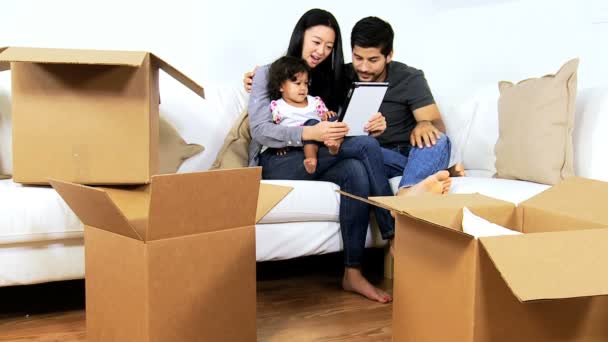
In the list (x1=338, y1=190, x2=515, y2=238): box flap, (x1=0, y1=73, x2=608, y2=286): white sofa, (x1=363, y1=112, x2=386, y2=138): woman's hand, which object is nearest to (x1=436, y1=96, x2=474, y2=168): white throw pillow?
(x1=0, y1=73, x2=608, y2=286): white sofa

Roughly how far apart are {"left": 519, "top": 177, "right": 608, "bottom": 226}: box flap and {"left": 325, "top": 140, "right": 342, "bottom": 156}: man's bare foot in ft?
2.63

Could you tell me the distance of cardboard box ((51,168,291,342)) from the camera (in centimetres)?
108

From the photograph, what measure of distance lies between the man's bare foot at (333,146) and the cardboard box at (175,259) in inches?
25.1

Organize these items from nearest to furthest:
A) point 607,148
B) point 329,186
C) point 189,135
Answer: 1. point 607,148
2. point 329,186
3. point 189,135

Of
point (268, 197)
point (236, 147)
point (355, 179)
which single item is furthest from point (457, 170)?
point (268, 197)

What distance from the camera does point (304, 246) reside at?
1.81 m

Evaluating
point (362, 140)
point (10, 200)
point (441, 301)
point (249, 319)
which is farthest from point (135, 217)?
point (362, 140)

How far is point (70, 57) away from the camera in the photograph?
4.33 ft

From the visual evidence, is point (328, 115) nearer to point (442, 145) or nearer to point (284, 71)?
point (284, 71)

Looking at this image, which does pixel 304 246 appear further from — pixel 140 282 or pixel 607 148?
pixel 607 148

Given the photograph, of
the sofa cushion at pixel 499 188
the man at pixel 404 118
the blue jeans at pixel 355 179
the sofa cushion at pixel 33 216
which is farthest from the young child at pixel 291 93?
the sofa cushion at pixel 33 216

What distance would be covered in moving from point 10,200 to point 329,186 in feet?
2.84

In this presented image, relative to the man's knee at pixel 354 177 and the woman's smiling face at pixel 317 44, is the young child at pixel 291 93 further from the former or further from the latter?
the man's knee at pixel 354 177

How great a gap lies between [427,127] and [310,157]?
16.7 inches
